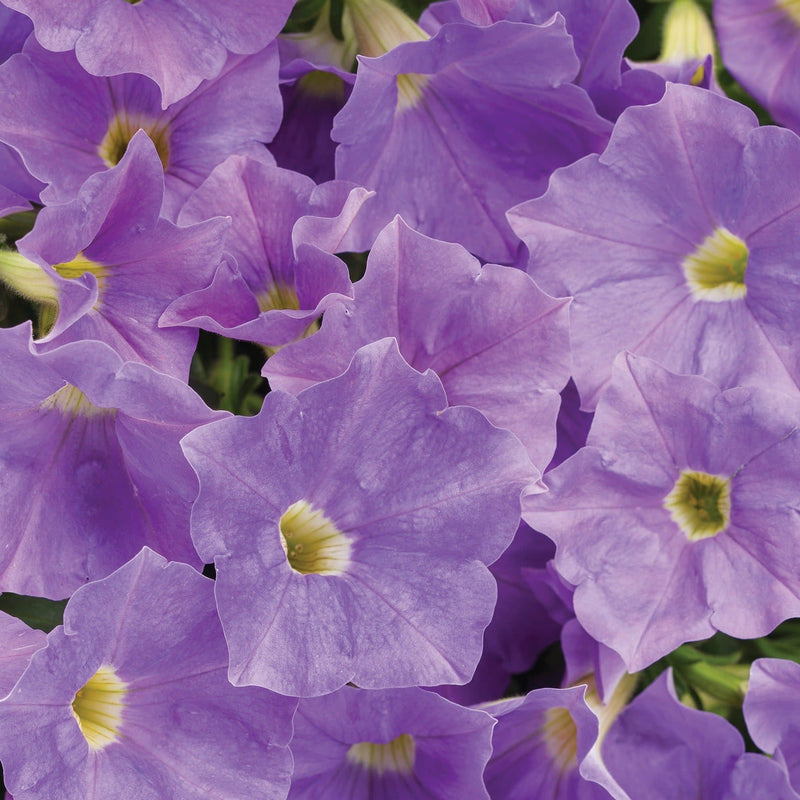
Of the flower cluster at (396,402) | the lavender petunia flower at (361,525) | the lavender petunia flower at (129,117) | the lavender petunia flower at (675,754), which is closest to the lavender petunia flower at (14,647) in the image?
the flower cluster at (396,402)

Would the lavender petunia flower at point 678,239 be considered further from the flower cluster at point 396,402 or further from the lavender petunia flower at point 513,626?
the lavender petunia flower at point 513,626

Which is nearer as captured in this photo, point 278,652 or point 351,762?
point 278,652

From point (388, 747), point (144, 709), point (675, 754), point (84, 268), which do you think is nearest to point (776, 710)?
point (675, 754)

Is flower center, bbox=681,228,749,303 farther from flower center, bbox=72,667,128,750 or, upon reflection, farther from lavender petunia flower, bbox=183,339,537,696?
flower center, bbox=72,667,128,750

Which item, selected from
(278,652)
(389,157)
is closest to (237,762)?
(278,652)

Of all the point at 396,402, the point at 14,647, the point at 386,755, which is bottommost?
the point at 386,755

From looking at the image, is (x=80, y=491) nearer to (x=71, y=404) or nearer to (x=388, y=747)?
(x=71, y=404)

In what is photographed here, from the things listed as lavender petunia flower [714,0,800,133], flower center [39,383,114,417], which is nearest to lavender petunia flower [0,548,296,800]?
flower center [39,383,114,417]

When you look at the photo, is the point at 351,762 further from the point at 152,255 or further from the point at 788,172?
the point at 788,172
